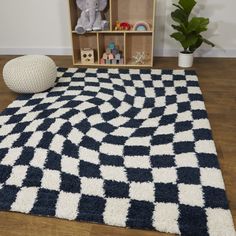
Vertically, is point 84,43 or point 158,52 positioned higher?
point 84,43

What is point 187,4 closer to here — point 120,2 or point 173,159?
point 120,2

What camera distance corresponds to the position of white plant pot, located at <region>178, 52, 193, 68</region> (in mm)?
2656

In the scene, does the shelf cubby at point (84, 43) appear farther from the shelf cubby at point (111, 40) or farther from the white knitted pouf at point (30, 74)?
the white knitted pouf at point (30, 74)

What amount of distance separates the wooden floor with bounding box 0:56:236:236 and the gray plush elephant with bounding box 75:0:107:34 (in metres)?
0.42

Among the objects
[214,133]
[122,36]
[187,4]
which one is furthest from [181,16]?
[214,133]

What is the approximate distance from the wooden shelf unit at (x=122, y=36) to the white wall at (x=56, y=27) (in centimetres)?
19

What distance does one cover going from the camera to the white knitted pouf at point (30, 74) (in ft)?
6.57

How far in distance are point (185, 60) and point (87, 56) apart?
3.38ft

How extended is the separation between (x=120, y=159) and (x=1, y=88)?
4.79ft

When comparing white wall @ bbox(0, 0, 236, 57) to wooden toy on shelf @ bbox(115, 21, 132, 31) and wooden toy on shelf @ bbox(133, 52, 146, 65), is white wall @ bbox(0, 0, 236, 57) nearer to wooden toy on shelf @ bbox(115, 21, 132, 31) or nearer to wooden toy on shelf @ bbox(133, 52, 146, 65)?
wooden toy on shelf @ bbox(133, 52, 146, 65)

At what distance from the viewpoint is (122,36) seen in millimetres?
2875

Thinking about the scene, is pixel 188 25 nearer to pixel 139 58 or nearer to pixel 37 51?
pixel 139 58

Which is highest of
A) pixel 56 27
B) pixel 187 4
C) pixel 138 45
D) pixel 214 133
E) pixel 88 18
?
pixel 187 4

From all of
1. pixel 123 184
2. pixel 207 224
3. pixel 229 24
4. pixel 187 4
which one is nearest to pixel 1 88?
pixel 123 184
